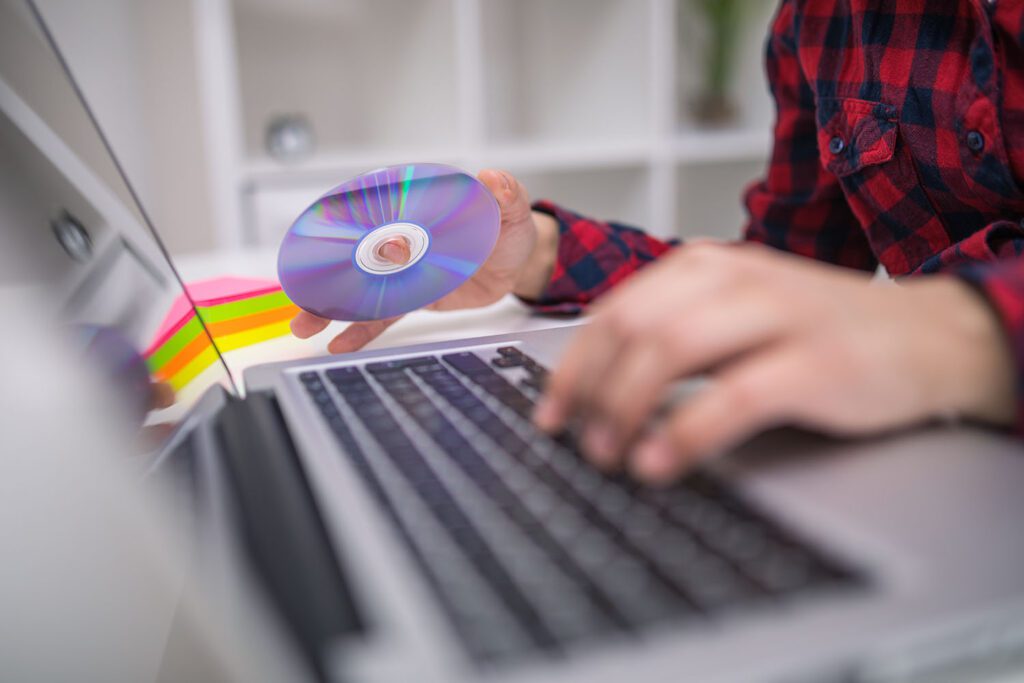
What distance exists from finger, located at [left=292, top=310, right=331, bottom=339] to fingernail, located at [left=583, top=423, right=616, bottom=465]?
1.12 feet

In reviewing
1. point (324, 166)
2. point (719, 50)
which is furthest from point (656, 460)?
point (719, 50)

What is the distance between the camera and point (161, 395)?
16.7 inches

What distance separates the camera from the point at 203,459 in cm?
38

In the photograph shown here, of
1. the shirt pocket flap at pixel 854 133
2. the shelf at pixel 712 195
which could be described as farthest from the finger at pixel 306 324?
the shelf at pixel 712 195

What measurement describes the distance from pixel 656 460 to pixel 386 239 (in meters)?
0.31

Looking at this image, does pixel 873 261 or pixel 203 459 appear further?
pixel 873 261

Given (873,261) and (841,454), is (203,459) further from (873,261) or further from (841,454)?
(873,261)

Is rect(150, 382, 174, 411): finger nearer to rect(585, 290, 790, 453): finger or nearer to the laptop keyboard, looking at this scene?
the laptop keyboard

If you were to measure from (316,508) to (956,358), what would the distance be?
0.24 m

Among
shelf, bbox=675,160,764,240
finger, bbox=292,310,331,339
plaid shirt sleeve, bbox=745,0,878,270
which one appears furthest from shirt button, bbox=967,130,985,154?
shelf, bbox=675,160,764,240

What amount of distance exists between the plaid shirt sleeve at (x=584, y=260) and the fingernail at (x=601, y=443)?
0.43 meters

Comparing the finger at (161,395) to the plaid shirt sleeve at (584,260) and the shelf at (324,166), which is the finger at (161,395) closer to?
the plaid shirt sleeve at (584,260)

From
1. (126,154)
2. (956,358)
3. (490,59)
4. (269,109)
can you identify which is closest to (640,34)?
(490,59)

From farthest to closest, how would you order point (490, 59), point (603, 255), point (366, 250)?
point (490, 59) < point (603, 255) < point (366, 250)
